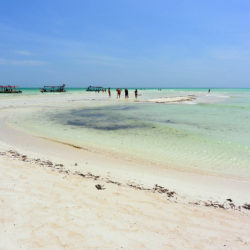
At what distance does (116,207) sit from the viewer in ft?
14.0

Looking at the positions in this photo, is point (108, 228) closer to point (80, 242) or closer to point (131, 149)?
point (80, 242)

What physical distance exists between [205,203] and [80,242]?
101 inches

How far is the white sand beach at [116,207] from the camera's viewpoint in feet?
11.0

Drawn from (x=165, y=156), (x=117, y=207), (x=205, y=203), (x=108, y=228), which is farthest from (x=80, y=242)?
(x=165, y=156)

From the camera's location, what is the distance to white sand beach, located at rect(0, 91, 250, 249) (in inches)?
132

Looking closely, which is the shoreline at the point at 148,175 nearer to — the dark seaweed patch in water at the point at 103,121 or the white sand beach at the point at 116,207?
the white sand beach at the point at 116,207

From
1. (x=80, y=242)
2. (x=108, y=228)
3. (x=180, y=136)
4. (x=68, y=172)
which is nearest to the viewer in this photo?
(x=80, y=242)

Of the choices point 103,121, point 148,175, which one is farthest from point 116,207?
point 103,121

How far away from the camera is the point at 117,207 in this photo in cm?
428

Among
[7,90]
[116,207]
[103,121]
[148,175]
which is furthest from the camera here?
[7,90]

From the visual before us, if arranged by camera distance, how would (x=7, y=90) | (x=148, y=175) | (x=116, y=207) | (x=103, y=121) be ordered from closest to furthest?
(x=116, y=207) → (x=148, y=175) → (x=103, y=121) → (x=7, y=90)

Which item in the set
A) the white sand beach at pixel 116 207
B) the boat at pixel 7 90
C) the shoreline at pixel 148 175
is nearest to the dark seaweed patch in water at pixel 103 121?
the shoreline at pixel 148 175

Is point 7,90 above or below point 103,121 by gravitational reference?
above

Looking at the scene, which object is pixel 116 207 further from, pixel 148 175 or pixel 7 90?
pixel 7 90
